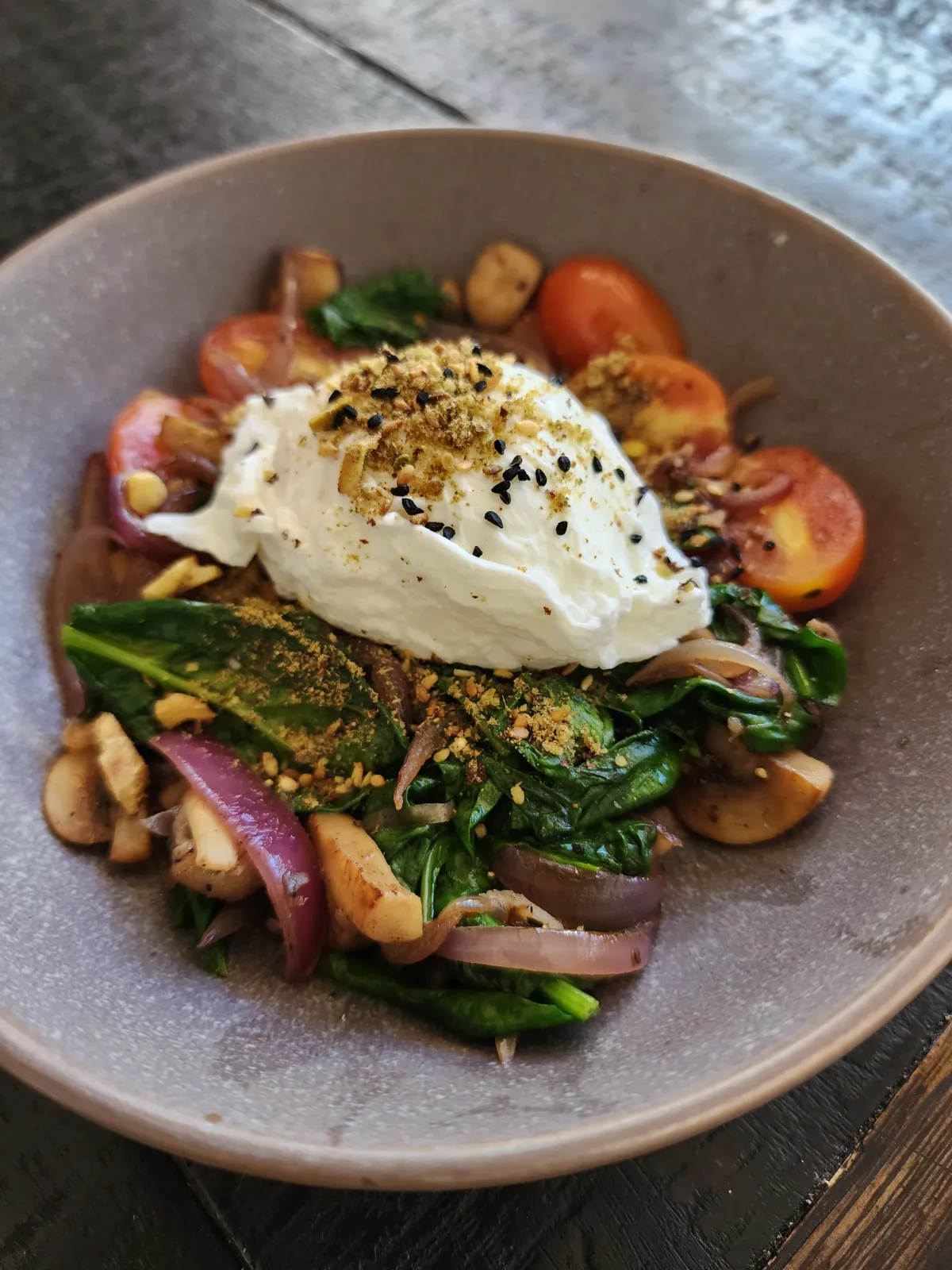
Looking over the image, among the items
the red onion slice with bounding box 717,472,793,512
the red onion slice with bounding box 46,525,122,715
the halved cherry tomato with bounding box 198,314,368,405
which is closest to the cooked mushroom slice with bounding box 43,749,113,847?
the red onion slice with bounding box 46,525,122,715

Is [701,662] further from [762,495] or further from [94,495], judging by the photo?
[94,495]

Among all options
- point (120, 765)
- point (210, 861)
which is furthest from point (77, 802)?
point (210, 861)

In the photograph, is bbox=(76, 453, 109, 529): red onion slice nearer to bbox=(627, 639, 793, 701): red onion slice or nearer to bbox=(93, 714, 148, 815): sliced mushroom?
bbox=(93, 714, 148, 815): sliced mushroom

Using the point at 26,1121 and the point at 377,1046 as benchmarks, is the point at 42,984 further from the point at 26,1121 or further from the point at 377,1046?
the point at 377,1046

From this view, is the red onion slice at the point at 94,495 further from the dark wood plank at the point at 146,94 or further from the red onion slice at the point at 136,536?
the dark wood plank at the point at 146,94

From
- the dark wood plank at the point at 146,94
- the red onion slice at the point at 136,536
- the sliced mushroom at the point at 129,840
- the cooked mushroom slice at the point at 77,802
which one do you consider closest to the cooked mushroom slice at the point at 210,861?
the sliced mushroom at the point at 129,840

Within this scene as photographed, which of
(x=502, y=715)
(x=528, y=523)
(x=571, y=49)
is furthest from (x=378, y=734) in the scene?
(x=571, y=49)
